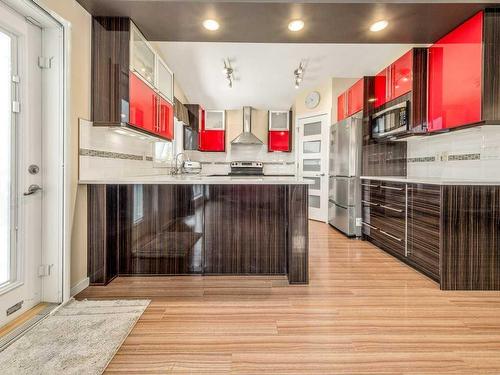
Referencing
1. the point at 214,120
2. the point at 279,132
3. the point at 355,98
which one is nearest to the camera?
the point at 355,98

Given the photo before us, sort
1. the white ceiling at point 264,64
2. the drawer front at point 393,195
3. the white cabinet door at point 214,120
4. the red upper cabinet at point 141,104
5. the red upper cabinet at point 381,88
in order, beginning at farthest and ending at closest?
1. the white cabinet door at point 214,120
2. the white ceiling at point 264,64
3. the red upper cabinet at point 381,88
4. the drawer front at point 393,195
5. the red upper cabinet at point 141,104

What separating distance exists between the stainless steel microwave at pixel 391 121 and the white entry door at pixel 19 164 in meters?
3.40

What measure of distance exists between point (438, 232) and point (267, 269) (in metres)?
1.46

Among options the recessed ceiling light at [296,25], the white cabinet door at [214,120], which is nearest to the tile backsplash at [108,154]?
the recessed ceiling light at [296,25]

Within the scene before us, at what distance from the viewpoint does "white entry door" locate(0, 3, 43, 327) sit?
1699 millimetres

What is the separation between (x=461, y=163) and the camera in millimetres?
2848

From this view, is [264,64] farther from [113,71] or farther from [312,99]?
[113,71]

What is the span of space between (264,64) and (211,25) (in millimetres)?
1986

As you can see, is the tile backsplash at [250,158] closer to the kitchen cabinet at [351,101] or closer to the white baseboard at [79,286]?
the kitchen cabinet at [351,101]

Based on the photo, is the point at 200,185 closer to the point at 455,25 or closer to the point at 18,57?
the point at 18,57

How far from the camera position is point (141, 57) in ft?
8.60

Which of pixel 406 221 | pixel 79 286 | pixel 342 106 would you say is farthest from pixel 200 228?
pixel 342 106

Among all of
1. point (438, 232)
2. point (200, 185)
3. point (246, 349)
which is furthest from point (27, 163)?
point (438, 232)

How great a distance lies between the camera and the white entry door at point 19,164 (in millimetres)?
1699
